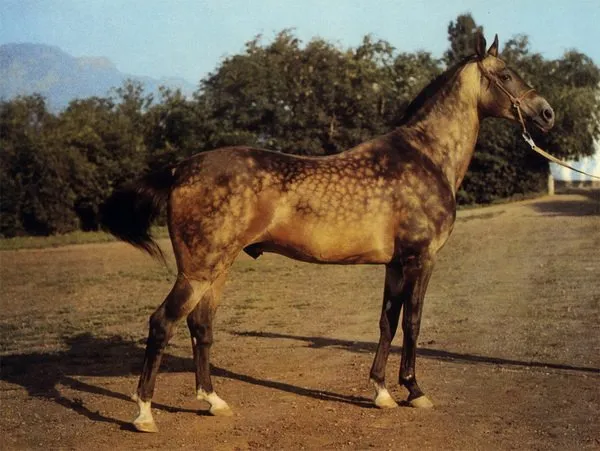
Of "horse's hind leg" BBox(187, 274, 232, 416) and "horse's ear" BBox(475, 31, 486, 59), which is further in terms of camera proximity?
"horse's ear" BBox(475, 31, 486, 59)

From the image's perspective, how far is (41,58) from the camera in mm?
15344

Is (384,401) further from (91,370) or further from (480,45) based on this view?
(91,370)

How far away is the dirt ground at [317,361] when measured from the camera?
21.3 feet

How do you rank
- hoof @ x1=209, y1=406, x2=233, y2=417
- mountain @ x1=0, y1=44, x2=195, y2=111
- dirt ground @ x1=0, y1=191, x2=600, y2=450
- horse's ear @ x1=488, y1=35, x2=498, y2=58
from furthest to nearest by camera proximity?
mountain @ x1=0, y1=44, x2=195, y2=111, horse's ear @ x1=488, y1=35, x2=498, y2=58, hoof @ x1=209, y1=406, x2=233, y2=417, dirt ground @ x1=0, y1=191, x2=600, y2=450

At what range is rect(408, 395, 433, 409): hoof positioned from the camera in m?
7.18

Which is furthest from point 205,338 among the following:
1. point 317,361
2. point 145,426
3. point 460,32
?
point 460,32

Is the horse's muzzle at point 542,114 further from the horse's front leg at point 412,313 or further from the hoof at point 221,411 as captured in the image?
the hoof at point 221,411

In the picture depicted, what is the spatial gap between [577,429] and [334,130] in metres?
36.2

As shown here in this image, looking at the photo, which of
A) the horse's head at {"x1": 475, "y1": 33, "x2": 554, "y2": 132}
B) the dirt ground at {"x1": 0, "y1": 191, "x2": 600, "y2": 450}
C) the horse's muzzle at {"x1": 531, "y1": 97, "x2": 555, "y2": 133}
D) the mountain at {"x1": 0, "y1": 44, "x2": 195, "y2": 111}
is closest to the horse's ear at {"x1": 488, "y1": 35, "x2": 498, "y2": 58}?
the horse's head at {"x1": 475, "y1": 33, "x2": 554, "y2": 132}

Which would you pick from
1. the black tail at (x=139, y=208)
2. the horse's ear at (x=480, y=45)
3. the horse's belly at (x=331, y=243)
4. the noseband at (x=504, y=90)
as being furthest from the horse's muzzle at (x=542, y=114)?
the black tail at (x=139, y=208)

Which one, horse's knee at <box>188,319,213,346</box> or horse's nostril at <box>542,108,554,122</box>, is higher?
horse's nostril at <box>542,108,554,122</box>

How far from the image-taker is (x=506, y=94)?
778cm

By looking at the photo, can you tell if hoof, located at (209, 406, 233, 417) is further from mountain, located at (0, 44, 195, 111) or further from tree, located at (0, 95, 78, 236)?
tree, located at (0, 95, 78, 236)

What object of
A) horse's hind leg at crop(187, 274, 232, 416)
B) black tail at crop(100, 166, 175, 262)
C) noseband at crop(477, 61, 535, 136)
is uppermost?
noseband at crop(477, 61, 535, 136)
